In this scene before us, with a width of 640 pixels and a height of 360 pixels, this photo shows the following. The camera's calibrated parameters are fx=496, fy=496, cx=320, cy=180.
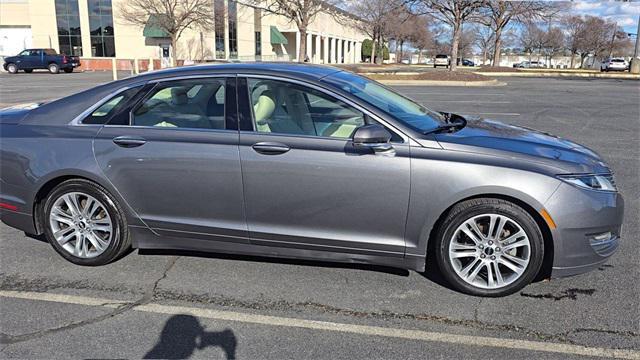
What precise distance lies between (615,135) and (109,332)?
9835mm

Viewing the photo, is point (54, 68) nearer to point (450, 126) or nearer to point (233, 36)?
point (233, 36)

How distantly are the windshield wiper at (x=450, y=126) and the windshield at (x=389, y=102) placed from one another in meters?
0.03

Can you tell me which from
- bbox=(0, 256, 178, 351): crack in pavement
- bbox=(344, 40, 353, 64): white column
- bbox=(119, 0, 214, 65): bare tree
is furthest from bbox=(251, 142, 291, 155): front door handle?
bbox=(344, 40, 353, 64): white column

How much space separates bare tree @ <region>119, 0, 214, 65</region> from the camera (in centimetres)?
3938

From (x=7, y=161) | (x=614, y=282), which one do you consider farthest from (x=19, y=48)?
(x=614, y=282)

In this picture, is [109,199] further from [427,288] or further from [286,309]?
[427,288]

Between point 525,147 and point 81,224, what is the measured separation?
348cm

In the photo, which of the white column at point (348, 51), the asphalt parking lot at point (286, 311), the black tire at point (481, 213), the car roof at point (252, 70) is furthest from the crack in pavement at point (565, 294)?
the white column at point (348, 51)

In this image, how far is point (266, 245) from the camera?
373 centimetres

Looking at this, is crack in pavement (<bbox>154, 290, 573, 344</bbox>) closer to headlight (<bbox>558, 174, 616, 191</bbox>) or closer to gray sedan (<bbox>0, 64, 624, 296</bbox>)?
gray sedan (<bbox>0, 64, 624, 296</bbox>)

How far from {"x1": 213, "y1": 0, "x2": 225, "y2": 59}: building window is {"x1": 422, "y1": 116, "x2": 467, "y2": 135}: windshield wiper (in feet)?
138

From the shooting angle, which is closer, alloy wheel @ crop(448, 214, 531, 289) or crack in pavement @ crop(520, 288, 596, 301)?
alloy wheel @ crop(448, 214, 531, 289)

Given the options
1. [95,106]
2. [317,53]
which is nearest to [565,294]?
[95,106]

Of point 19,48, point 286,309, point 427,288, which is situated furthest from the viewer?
point 19,48
